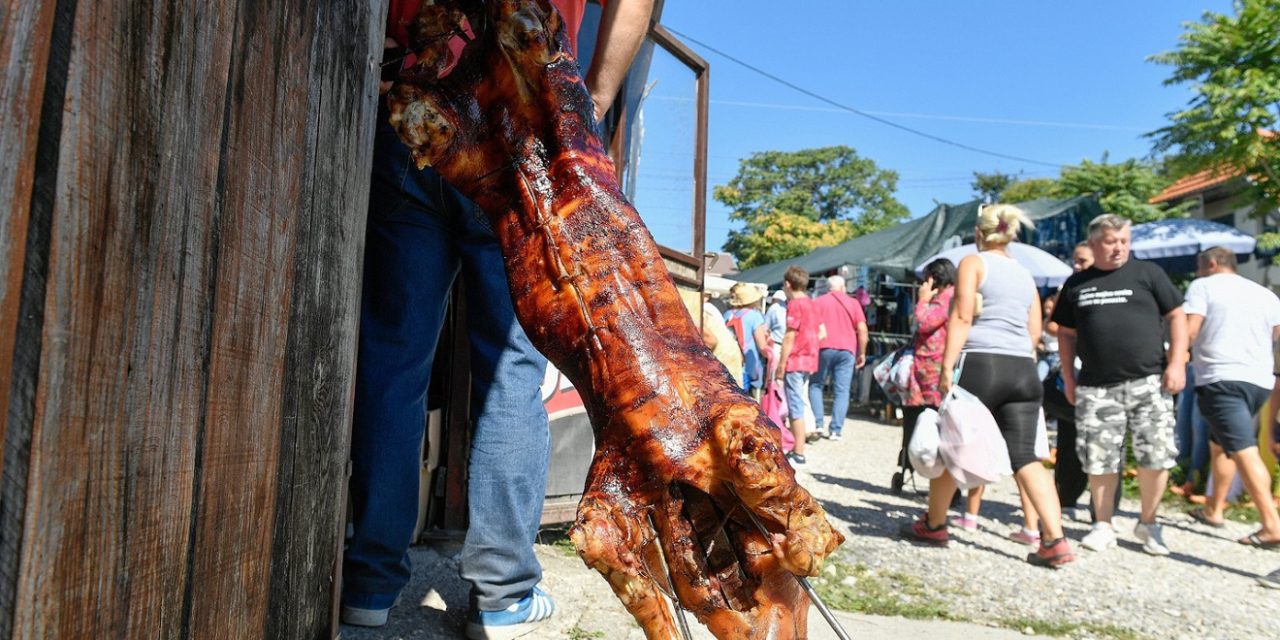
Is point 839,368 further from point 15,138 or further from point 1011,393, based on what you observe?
point 15,138

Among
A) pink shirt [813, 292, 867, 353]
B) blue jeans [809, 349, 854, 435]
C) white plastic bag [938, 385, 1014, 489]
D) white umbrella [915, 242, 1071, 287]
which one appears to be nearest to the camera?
white plastic bag [938, 385, 1014, 489]

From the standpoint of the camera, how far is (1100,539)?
554 cm

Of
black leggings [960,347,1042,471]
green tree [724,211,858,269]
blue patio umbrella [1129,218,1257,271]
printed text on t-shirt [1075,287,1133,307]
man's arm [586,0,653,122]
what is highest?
green tree [724,211,858,269]

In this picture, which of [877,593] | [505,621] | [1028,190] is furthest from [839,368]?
[1028,190]

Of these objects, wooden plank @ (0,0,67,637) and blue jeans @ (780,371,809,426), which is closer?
wooden plank @ (0,0,67,637)

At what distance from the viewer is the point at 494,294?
8.54 ft

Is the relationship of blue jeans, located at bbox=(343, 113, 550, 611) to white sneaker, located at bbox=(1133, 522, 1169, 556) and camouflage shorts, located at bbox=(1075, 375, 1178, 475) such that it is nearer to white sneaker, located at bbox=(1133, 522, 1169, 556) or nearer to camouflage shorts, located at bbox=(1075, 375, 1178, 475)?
camouflage shorts, located at bbox=(1075, 375, 1178, 475)

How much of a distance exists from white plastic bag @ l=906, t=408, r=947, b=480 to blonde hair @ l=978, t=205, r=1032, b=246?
1.26 meters

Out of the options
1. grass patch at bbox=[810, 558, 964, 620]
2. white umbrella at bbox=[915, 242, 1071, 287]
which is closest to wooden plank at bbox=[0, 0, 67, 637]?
grass patch at bbox=[810, 558, 964, 620]

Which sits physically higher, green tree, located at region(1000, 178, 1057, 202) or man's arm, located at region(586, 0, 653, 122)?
green tree, located at region(1000, 178, 1057, 202)

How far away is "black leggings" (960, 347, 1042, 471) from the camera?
17.2 feet

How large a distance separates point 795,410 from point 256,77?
27.0 ft

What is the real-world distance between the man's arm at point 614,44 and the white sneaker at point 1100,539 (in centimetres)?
482

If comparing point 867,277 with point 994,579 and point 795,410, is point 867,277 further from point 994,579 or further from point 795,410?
point 994,579
